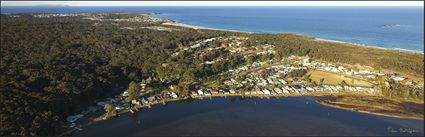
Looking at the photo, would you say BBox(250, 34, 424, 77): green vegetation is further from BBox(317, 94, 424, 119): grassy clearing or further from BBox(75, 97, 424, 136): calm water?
BBox(75, 97, 424, 136): calm water

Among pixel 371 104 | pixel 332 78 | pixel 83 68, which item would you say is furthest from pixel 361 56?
pixel 83 68

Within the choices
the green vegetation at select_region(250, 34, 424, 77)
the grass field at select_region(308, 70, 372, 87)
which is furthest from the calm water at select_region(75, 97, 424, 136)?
the green vegetation at select_region(250, 34, 424, 77)

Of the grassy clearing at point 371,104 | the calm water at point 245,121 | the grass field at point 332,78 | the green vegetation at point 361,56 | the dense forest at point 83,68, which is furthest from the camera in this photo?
the green vegetation at point 361,56

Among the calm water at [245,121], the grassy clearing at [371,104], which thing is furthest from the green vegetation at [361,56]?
the calm water at [245,121]

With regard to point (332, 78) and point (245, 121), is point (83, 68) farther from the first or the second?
point (332, 78)

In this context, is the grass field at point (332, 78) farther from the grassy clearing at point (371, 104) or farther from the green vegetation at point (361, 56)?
the green vegetation at point (361, 56)

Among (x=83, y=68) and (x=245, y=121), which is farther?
(x=83, y=68)

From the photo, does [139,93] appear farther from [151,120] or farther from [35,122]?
[35,122]
